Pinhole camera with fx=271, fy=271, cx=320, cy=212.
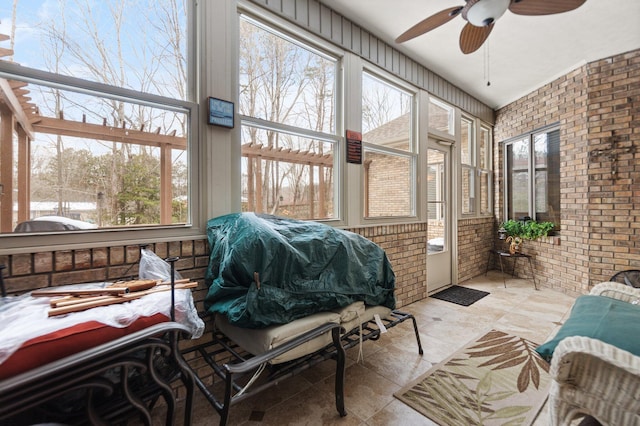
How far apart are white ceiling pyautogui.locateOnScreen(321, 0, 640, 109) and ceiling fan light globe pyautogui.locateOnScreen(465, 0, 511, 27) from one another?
910mm

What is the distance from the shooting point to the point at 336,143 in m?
2.89

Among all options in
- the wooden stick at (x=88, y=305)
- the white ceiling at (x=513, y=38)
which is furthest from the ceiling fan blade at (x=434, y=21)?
the wooden stick at (x=88, y=305)

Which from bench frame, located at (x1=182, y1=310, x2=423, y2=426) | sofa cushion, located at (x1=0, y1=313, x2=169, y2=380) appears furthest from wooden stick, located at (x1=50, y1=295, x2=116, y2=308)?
bench frame, located at (x1=182, y1=310, x2=423, y2=426)

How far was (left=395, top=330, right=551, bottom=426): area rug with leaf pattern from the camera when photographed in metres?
1.67

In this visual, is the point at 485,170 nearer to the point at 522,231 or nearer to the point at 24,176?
the point at 522,231

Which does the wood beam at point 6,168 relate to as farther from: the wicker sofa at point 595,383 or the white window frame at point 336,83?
the wicker sofa at point 595,383

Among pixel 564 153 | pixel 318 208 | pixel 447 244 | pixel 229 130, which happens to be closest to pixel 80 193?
pixel 229 130

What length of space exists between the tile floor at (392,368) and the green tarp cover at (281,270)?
0.62 meters

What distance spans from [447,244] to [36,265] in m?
4.71

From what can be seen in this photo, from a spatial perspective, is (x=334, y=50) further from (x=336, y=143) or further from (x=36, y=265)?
(x=36, y=265)

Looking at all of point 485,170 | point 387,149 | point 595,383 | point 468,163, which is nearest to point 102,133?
point 387,149

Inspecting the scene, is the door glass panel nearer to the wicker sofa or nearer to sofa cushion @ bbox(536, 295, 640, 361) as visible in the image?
sofa cushion @ bbox(536, 295, 640, 361)

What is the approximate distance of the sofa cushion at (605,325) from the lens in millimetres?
1312

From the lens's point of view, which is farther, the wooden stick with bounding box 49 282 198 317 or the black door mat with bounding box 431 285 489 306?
the black door mat with bounding box 431 285 489 306
